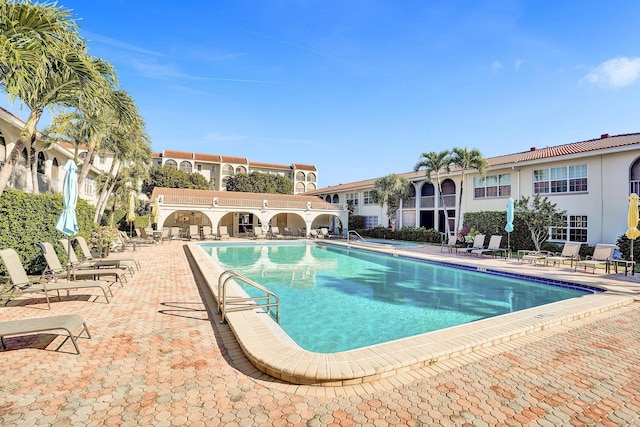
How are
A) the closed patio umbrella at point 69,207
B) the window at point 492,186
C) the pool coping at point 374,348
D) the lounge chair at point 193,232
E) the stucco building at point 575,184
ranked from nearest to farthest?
1. the pool coping at point 374,348
2. the closed patio umbrella at point 69,207
3. the stucco building at point 575,184
4. the window at point 492,186
5. the lounge chair at point 193,232

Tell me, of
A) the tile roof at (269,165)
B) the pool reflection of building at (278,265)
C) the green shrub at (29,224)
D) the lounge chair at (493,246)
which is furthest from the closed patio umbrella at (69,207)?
the tile roof at (269,165)

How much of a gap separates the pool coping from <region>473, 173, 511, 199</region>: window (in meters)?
17.3

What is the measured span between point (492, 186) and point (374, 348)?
74.0 ft

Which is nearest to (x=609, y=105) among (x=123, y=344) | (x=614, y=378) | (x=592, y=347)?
(x=592, y=347)

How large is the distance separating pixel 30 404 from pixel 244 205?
26.6m

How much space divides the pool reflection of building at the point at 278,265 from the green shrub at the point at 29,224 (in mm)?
6017

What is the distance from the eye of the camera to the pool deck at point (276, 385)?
3.12 m

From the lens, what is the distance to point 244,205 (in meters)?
29.3

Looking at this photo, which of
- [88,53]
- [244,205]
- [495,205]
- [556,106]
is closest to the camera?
[88,53]

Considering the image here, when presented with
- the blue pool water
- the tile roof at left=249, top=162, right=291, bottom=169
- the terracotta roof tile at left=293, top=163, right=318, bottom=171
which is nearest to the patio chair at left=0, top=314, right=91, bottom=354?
the blue pool water

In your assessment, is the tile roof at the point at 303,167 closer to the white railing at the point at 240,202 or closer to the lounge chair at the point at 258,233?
the white railing at the point at 240,202

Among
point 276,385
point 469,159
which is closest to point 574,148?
point 469,159

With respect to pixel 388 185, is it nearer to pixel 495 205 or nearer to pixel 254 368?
pixel 495 205

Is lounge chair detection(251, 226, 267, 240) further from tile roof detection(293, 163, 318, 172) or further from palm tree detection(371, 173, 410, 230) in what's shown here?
tile roof detection(293, 163, 318, 172)
